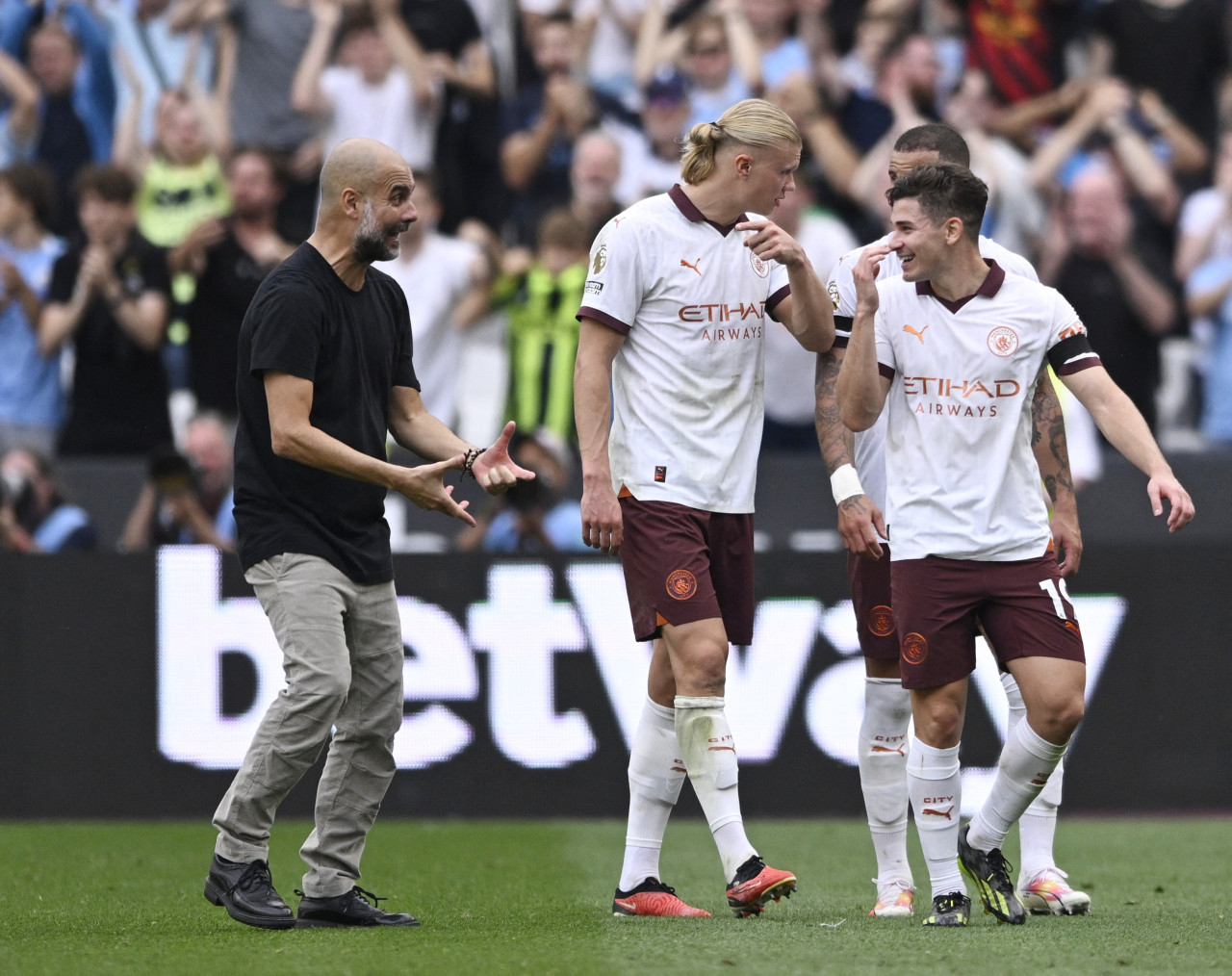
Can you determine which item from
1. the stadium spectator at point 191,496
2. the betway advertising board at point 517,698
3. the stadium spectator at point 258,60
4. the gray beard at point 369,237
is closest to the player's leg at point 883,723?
the gray beard at point 369,237

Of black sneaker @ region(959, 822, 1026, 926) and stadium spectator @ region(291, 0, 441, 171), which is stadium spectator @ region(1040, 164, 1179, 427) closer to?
stadium spectator @ region(291, 0, 441, 171)

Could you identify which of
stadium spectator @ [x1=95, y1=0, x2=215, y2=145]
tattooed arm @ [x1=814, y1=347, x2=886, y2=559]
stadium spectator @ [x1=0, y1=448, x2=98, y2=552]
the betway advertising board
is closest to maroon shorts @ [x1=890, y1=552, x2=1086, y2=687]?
tattooed arm @ [x1=814, y1=347, x2=886, y2=559]

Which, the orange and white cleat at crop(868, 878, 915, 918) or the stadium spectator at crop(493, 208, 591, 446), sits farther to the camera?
the stadium spectator at crop(493, 208, 591, 446)

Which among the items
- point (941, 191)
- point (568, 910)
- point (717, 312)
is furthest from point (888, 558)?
point (568, 910)

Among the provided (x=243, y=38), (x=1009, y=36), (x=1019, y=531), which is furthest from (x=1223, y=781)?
(x=243, y=38)

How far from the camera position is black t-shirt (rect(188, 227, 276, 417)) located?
37.2 feet

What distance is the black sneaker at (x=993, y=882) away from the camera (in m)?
6.02

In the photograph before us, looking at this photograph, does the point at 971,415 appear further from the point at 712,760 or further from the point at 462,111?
the point at 462,111

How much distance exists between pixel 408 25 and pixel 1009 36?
427 cm

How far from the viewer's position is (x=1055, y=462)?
20.5ft

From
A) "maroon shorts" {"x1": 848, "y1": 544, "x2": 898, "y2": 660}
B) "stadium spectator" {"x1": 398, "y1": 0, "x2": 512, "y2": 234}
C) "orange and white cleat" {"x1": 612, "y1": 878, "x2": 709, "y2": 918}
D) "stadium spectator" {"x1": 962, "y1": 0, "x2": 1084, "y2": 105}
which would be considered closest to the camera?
"orange and white cleat" {"x1": 612, "y1": 878, "x2": 709, "y2": 918}

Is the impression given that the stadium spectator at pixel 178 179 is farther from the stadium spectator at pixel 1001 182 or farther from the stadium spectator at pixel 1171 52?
the stadium spectator at pixel 1171 52

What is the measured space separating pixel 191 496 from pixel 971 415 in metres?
5.75

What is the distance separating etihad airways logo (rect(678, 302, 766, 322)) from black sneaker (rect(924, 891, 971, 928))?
196cm
